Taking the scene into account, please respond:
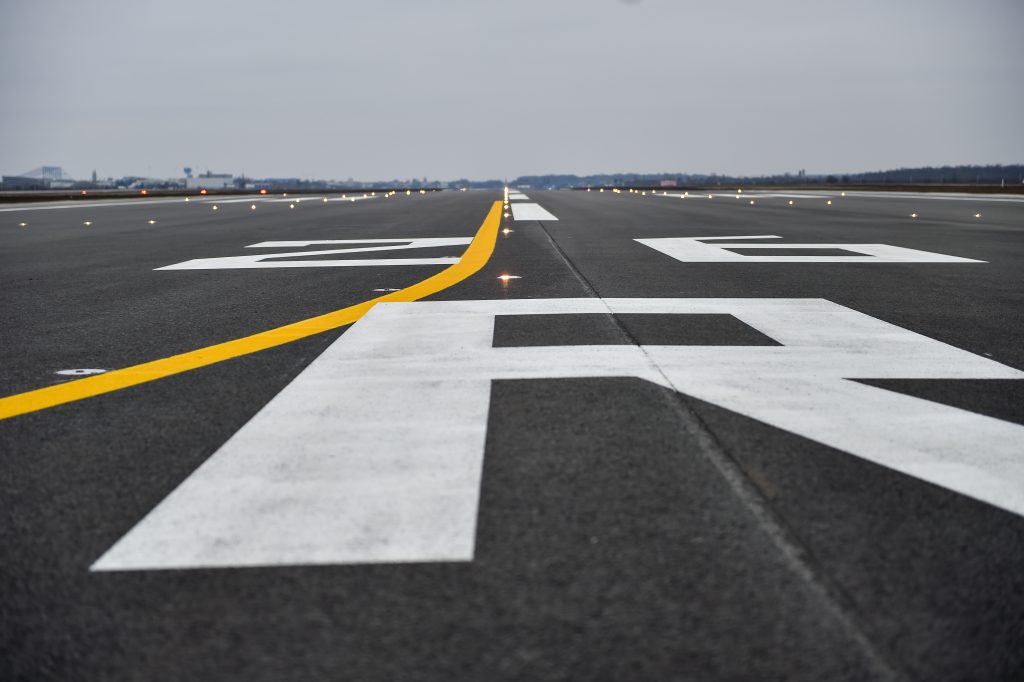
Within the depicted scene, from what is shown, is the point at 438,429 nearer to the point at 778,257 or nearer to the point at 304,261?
the point at 304,261

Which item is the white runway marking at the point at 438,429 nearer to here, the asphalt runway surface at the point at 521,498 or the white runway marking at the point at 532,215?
the asphalt runway surface at the point at 521,498

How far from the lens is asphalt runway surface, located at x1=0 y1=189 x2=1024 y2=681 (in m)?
1.71

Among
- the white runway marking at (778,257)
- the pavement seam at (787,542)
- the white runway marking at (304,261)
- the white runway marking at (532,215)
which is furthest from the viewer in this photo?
the white runway marking at (532,215)

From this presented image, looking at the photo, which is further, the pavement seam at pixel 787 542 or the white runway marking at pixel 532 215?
the white runway marking at pixel 532 215

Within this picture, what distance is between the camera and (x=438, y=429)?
3.04 meters

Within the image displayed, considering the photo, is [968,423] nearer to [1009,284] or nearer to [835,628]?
[835,628]

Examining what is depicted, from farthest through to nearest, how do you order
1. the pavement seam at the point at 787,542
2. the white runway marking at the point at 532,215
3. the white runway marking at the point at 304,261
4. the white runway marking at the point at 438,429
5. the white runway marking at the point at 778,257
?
the white runway marking at the point at 532,215
the white runway marking at the point at 778,257
the white runway marking at the point at 304,261
the white runway marking at the point at 438,429
the pavement seam at the point at 787,542

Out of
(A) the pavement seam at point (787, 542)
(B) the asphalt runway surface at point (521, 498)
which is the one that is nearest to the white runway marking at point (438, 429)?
(B) the asphalt runway surface at point (521, 498)

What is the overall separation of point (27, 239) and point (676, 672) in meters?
15.6

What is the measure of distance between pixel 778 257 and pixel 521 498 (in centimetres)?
791

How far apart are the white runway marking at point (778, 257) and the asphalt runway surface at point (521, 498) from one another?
3646 mm

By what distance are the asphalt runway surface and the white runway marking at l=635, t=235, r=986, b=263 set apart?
144 inches

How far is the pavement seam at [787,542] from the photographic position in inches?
65.6

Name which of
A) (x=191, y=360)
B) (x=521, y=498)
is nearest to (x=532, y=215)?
(x=191, y=360)
